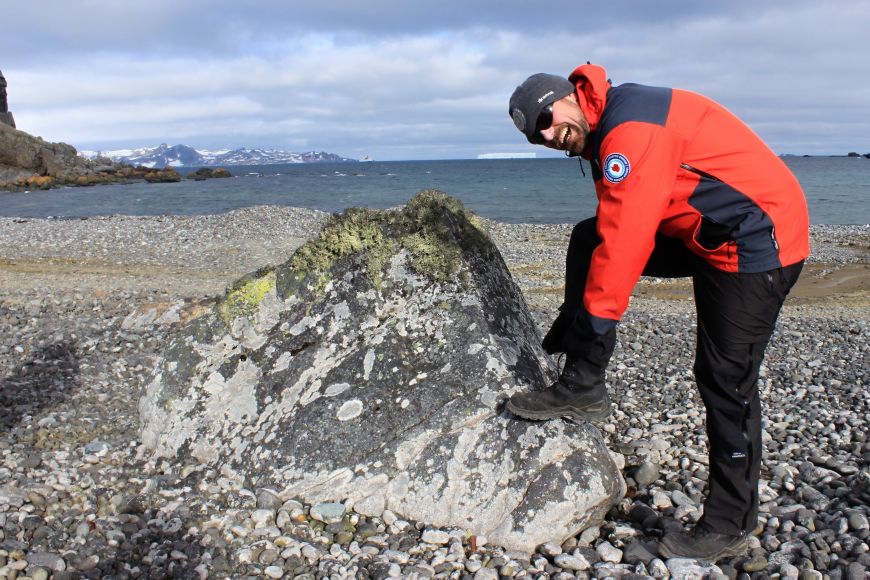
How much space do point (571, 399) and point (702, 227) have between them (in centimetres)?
135

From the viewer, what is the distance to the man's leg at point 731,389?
151 inches

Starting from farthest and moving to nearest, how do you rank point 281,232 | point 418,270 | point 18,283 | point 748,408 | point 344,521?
point 281,232
point 18,283
point 418,270
point 344,521
point 748,408

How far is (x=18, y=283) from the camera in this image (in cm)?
1498

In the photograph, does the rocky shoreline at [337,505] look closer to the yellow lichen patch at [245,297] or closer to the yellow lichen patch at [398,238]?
the yellow lichen patch at [245,297]

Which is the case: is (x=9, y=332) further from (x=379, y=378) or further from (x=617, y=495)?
(x=617, y=495)

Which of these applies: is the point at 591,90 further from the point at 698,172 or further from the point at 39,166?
the point at 39,166

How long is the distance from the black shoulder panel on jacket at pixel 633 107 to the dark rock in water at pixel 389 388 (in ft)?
6.78

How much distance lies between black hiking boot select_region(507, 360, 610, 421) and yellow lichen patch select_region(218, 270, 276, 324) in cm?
259

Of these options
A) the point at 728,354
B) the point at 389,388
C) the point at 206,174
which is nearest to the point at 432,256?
the point at 389,388

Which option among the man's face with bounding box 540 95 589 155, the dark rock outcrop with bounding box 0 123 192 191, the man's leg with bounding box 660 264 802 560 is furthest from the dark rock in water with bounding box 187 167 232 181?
the man's leg with bounding box 660 264 802 560

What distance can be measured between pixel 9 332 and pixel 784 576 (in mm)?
9639

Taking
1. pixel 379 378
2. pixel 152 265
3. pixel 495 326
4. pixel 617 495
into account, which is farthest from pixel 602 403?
pixel 152 265

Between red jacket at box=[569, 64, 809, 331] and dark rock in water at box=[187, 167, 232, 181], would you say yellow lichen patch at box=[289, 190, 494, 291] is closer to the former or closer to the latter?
red jacket at box=[569, 64, 809, 331]

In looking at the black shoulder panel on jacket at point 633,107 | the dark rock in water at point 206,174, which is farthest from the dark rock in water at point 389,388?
the dark rock in water at point 206,174
